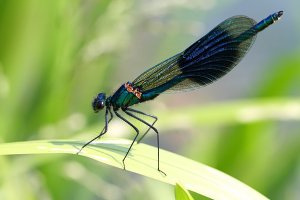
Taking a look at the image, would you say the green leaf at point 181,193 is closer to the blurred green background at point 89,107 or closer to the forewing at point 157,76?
the blurred green background at point 89,107

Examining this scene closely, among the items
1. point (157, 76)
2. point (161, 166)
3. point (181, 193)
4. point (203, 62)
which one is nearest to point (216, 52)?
point (203, 62)

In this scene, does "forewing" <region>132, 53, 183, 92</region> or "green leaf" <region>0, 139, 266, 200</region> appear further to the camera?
"forewing" <region>132, 53, 183, 92</region>

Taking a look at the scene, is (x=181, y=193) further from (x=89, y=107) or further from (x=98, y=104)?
(x=89, y=107)

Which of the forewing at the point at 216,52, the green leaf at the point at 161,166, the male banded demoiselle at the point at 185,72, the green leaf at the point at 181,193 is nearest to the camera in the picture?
the green leaf at the point at 181,193

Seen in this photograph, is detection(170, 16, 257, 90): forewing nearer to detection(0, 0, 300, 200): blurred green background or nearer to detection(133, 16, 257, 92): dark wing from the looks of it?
detection(133, 16, 257, 92): dark wing

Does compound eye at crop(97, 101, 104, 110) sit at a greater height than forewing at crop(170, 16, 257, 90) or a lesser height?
lesser

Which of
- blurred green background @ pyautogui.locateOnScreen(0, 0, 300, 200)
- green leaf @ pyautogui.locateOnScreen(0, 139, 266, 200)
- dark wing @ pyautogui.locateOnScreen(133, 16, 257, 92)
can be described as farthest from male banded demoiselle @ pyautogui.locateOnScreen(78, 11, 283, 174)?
green leaf @ pyautogui.locateOnScreen(0, 139, 266, 200)

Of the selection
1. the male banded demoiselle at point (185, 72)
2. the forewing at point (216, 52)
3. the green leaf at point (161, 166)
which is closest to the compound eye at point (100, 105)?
the male banded demoiselle at point (185, 72)
